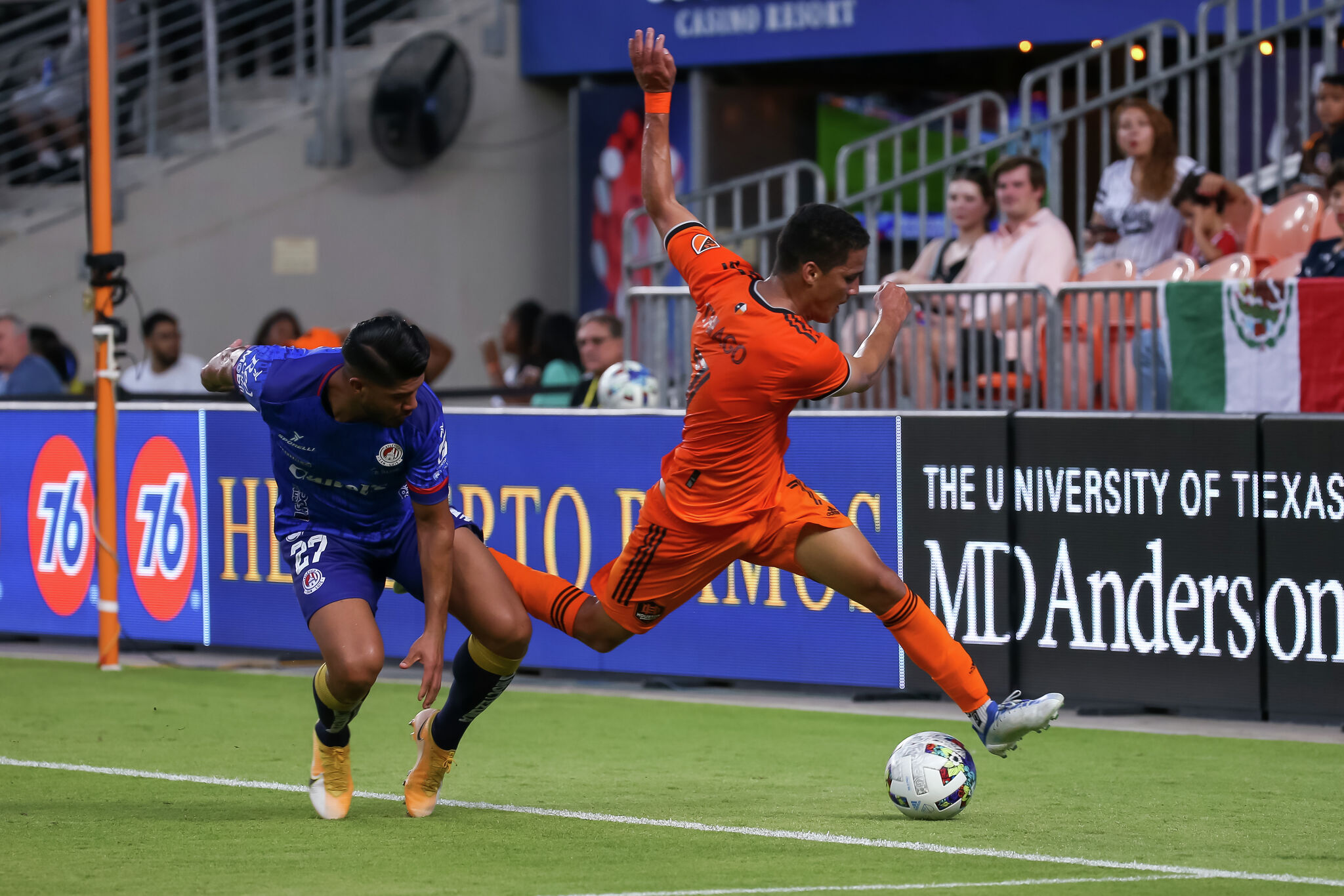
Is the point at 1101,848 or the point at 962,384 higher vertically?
the point at 962,384

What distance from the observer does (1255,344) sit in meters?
10.6

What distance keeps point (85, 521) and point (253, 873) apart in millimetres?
6531

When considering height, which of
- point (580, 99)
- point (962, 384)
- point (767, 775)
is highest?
point (580, 99)

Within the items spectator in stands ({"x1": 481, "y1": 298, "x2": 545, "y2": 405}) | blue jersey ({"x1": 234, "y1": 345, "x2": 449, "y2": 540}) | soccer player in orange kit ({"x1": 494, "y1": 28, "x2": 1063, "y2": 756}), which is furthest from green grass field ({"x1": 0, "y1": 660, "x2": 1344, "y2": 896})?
spectator in stands ({"x1": 481, "y1": 298, "x2": 545, "y2": 405})

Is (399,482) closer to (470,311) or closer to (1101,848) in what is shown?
(1101,848)

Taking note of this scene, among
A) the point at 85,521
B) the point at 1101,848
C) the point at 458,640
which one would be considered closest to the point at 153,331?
the point at 85,521

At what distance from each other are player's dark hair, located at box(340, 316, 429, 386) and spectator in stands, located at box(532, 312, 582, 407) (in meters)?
7.86

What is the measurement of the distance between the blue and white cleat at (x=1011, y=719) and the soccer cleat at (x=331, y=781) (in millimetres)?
2279

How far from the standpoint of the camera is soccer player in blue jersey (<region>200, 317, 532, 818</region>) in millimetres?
6371

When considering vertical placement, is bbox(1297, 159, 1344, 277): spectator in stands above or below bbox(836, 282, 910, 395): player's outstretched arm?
above

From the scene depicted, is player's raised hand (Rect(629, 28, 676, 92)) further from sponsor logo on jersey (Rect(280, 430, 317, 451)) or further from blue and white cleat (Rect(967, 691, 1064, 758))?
blue and white cleat (Rect(967, 691, 1064, 758))

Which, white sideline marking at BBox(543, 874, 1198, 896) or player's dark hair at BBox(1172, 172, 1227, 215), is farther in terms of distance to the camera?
player's dark hair at BBox(1172, 172, 1227, 215)

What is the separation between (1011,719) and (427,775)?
2107 millimetres

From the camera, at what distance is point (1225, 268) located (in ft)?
40.2
